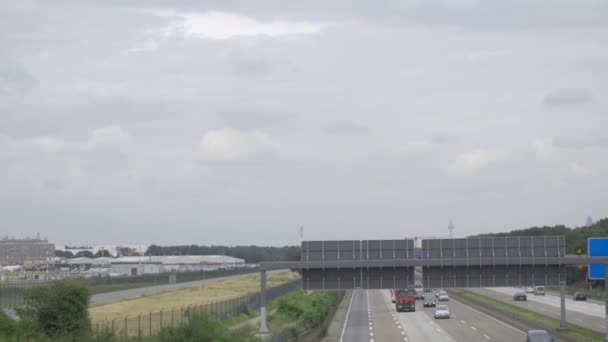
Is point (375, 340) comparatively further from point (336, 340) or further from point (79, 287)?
point (79, 287)

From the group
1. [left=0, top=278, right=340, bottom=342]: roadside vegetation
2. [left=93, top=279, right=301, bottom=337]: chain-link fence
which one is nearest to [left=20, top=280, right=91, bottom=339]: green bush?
[left=0, top=278, right=340, bottom=342]: roadside vegetation

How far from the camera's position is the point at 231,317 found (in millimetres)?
66938

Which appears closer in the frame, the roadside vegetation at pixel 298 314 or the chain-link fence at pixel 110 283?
the chain-link fence at pixel 110 283

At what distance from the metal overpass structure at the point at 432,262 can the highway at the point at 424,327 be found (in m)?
9.86

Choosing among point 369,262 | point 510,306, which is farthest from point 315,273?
point 510,306

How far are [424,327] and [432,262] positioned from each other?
2453 cm

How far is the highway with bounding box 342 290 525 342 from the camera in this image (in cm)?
6250

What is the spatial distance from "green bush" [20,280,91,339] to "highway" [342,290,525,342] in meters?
26.9

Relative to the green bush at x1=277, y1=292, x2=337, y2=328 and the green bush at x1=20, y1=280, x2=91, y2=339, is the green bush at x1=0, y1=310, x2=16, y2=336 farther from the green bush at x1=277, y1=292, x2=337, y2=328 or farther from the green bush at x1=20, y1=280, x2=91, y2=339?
the green bush at x1=277, y1=292, x2=337, y2=328

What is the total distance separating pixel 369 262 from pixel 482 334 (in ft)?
64.2

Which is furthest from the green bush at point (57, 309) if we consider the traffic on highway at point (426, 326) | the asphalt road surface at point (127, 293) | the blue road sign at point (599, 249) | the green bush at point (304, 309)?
the asphalt road surface at point (127, 293)

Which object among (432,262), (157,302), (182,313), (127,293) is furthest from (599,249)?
(127,293)

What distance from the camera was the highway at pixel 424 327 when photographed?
6250cm

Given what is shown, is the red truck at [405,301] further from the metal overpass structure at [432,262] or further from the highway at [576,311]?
the metal overpass structure at [432,262]
